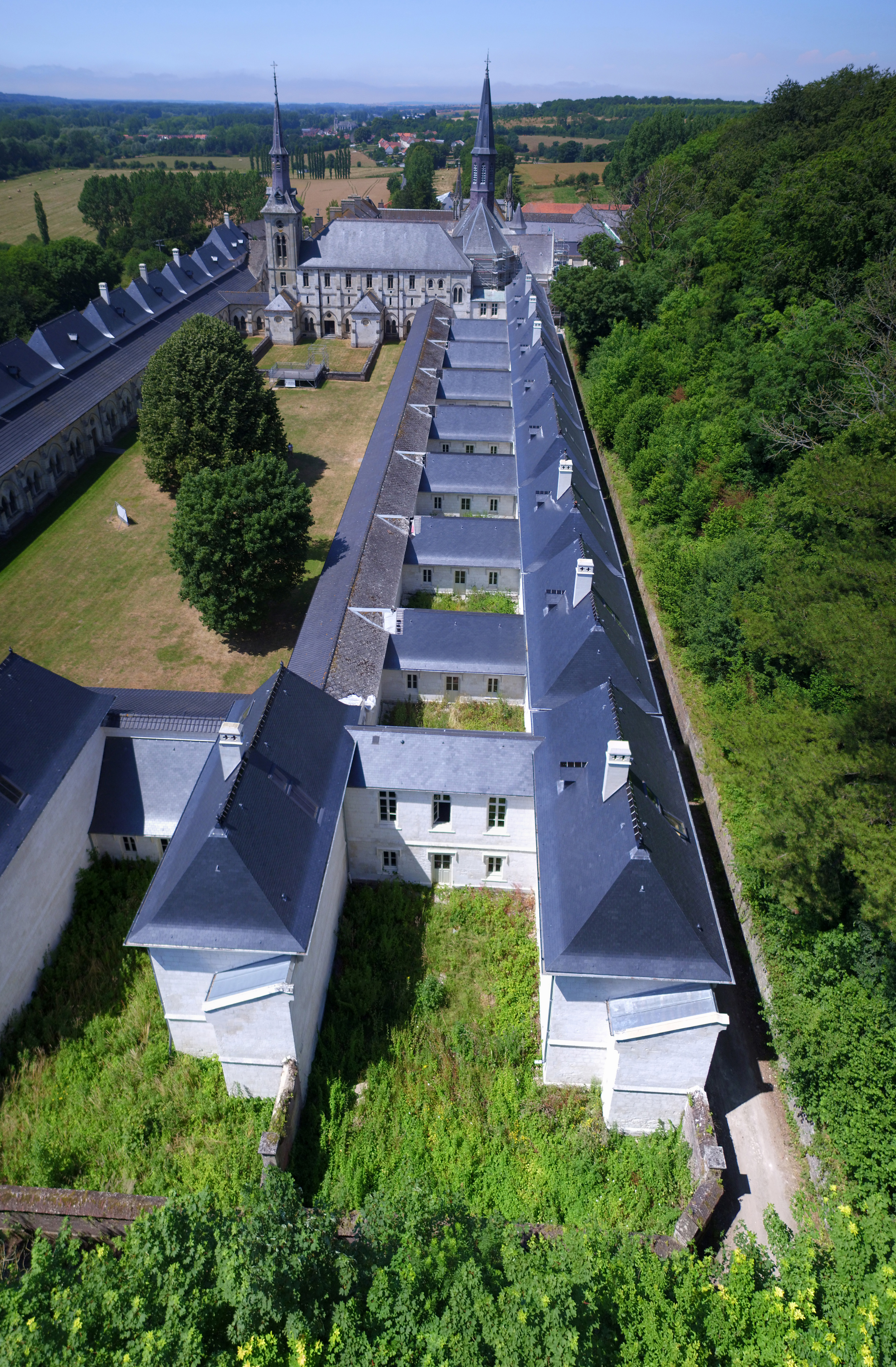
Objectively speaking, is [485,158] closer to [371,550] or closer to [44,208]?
[371,550]

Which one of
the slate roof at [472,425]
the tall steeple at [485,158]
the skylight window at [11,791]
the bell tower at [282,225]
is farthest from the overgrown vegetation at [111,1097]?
the tall steeple at [485,158]

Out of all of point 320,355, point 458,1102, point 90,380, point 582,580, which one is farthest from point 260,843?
point 320,355

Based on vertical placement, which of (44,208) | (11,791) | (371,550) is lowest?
(11,791)

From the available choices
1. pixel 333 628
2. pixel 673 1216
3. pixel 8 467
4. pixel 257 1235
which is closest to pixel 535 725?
pixel 333 628

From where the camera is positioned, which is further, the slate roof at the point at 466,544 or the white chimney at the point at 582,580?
the slate roof at the point at 466,544

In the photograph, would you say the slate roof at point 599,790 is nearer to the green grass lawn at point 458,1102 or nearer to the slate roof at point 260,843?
the green grass lawn at point 458,1102

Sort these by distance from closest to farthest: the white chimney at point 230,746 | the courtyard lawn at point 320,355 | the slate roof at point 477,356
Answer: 1. the white chimney at point 230,746
2. the slate roof at point 477,356
3. the courtyard lawn at point 320,355

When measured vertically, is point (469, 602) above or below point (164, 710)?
below
